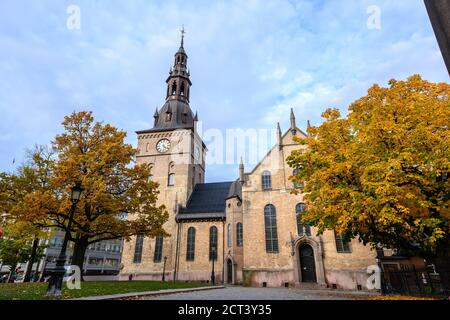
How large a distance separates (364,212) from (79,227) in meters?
16.5

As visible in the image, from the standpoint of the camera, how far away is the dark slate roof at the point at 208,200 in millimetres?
35719

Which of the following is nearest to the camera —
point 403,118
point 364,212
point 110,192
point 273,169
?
point 364,212

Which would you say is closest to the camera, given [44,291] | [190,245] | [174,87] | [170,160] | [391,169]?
[391,169]

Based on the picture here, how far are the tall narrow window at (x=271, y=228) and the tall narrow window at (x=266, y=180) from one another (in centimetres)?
213

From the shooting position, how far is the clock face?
40875 mm

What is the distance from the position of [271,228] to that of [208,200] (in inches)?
519

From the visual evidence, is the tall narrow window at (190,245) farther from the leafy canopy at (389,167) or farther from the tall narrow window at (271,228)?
the leafy canopy at (389,167)

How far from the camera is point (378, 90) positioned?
1339cm

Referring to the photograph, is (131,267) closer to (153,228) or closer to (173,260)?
(173,260)

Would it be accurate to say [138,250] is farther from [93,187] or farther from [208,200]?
[93,187]

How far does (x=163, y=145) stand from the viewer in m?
41.2

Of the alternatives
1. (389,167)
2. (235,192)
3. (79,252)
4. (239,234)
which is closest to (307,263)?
(239,234)

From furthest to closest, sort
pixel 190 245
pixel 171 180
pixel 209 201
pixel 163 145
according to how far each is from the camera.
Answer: pixel 163 145, pixel 171 180, pixel 209 201, pixel 190 245
